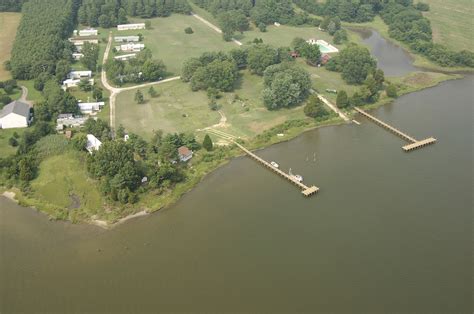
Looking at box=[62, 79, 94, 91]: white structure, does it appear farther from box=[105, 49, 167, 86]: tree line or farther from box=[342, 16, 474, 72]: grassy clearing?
box=[342, 16, 474, 72]: grassy clearing

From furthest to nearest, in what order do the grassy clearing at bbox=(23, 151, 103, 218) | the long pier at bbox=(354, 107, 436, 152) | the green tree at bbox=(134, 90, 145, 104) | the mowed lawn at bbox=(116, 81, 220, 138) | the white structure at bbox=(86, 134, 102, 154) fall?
the green tree at bbox=(134, 90, 145, 104)
the mowed lawn at bbox=(116, 81, 220, 138)
the long pier at bbox=(354, 107, 436, 152)
the white structure at bbox=(86, 134, 102, 154)
the grassy clearing at bbox=(23, 151, 103, 218)

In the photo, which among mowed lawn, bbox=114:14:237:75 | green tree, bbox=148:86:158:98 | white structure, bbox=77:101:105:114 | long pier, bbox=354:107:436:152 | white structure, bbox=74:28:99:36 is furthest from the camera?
white structure, bbox=74:28:99:36

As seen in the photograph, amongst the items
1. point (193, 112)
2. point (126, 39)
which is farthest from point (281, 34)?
point (193, 112)

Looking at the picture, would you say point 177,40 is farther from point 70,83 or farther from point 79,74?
point 70,83

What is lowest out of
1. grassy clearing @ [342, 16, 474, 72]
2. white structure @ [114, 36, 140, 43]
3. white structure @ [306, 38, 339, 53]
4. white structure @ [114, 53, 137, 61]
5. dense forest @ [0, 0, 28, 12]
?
dense forest @ [0, 0, 28, 12]

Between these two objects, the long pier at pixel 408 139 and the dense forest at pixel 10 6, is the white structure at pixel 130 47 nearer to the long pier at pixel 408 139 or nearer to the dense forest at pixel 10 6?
the dense forest at pixel 10 6

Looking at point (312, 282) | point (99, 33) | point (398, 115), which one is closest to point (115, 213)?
point (312, 282)

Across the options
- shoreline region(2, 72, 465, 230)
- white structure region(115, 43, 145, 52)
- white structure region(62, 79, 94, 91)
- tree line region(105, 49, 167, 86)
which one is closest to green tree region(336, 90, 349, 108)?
shoreline region(2, 72, 465, 230)

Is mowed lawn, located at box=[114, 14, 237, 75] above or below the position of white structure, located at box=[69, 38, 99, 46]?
above

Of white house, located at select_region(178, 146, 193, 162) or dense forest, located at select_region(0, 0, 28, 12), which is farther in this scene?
dense forest, located at select_region(0, 0, 28, 12)

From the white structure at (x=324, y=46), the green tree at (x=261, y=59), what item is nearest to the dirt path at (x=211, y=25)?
the white structure at (x=324, y=46)
